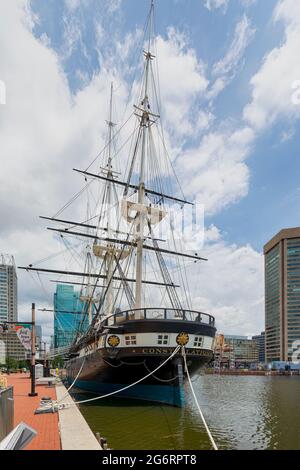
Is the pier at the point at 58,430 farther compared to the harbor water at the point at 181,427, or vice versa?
the harbor water at the point at 181,427

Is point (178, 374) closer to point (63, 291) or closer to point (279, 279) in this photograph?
point (63, 291)

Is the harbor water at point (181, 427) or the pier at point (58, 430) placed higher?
the pier at point (58, 430)

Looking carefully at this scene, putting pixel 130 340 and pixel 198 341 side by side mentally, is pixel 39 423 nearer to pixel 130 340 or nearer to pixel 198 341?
pixel 130 340

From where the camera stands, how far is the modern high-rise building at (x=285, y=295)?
166m

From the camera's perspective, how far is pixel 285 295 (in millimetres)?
170500

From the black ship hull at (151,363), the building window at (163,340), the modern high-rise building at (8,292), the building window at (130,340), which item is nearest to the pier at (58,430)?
the black ship hull at (151,363)

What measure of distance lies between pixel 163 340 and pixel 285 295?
16539 cm

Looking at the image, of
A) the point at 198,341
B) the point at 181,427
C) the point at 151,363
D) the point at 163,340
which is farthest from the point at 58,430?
the point at 198,341

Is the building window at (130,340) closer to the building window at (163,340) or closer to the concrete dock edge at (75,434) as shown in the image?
the building window at (163,340)

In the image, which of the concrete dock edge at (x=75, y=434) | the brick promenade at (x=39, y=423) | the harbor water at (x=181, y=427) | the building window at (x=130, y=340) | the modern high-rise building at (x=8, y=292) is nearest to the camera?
the concrete dock edge at (x=75, y=434)

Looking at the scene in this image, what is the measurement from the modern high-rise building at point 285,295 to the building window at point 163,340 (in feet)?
529

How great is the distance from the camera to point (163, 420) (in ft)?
55.3

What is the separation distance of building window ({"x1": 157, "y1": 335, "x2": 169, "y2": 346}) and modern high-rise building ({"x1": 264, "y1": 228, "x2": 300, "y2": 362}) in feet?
529
